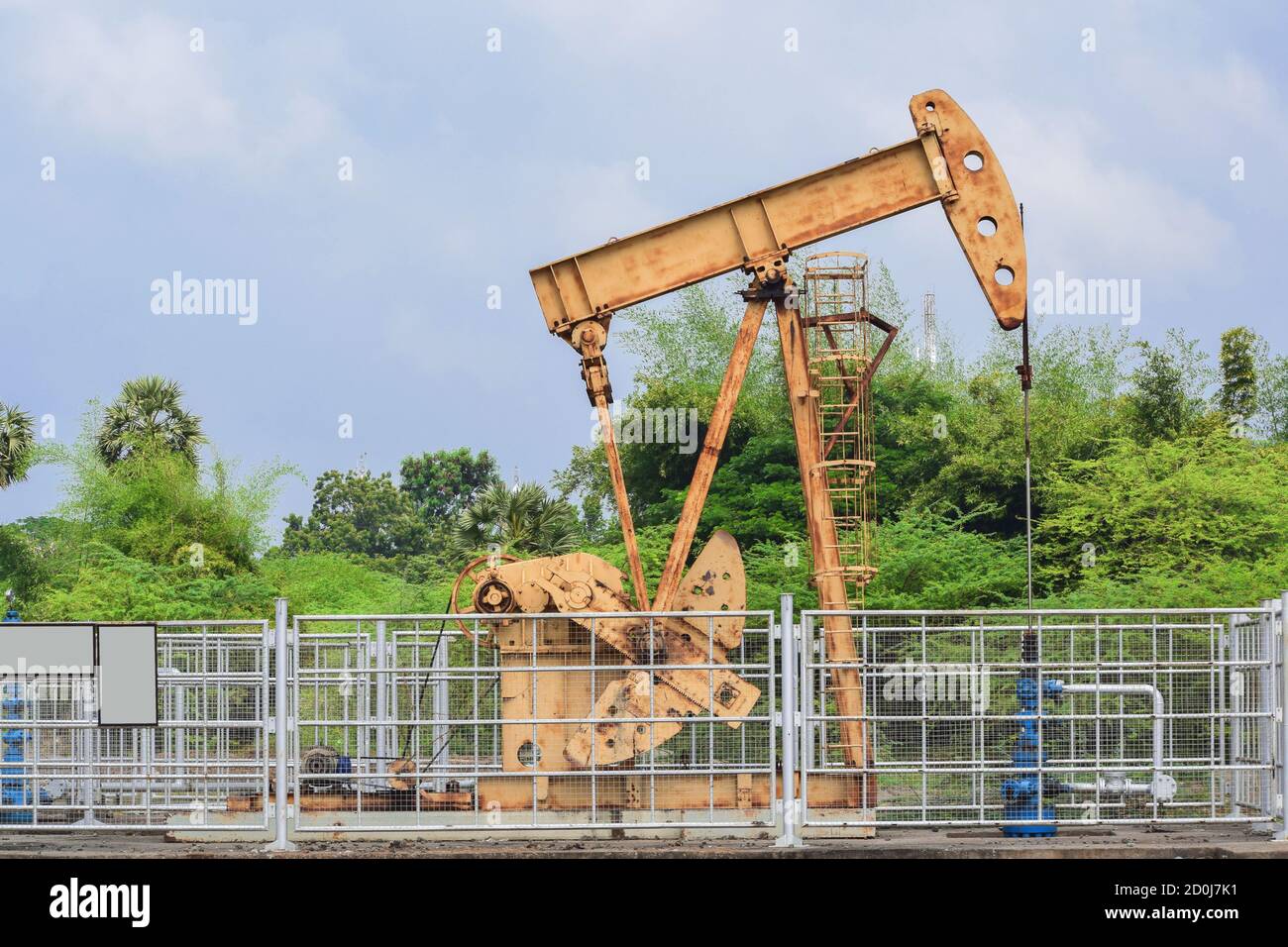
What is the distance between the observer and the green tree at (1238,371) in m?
44.3

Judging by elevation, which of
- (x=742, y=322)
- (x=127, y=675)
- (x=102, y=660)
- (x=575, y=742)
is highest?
(x=742, y=322)

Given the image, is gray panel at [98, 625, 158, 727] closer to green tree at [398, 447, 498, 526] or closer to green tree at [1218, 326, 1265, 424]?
green tree at [1218, 326, 1265, 424]

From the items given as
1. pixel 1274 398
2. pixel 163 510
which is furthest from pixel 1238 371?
pixel 163 510

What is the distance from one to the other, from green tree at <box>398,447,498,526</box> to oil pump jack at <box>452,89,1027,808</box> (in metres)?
53.4

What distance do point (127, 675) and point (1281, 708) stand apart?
984 cm

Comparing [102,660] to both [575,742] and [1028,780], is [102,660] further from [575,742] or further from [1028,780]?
[1028,780]

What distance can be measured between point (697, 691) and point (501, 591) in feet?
6.75

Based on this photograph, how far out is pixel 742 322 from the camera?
15.9 meters

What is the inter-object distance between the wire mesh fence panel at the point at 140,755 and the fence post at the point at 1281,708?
846cm

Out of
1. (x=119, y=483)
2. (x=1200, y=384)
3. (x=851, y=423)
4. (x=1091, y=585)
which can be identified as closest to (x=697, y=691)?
(x=1091, y=585)

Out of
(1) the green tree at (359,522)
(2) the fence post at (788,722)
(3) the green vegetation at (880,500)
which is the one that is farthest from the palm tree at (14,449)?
(2) the fence post at (788,722)

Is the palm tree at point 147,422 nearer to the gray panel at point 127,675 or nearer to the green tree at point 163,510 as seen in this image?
the green tree at point 163,510

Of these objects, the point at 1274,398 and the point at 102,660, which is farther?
the point at 1274,398
